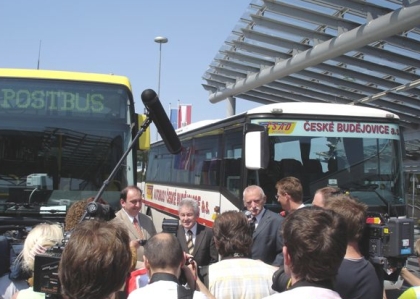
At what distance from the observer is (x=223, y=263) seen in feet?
12.3

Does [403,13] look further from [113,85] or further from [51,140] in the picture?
[51,140]

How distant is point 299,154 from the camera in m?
8.53

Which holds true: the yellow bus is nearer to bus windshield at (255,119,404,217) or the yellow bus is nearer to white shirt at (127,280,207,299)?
bus windshield at (255,119,404,217)

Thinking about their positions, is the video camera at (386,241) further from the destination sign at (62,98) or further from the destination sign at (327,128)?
the destination sign at (62,98)

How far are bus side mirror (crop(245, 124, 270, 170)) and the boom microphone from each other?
12.9ft

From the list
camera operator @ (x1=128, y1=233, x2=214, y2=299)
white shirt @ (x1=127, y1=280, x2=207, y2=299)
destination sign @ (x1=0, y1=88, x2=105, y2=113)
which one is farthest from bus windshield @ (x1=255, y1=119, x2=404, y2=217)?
white shirt @ (x1=127, y1=280, x2=207, y2=299)

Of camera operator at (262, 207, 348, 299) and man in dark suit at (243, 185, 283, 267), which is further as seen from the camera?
man in dark suit at (243, 185, 283, 267)

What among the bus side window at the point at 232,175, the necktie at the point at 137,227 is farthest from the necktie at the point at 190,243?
the bus side window at the point at 232,175

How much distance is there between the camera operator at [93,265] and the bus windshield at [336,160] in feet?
20.4

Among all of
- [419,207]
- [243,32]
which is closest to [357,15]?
[243,32]

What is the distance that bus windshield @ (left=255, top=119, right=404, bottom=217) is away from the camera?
846cm

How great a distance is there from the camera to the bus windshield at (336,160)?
8461 millimetres

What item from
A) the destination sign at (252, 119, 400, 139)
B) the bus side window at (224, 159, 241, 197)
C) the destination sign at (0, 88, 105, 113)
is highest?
the destination sign at (0, 88, 105, 113)

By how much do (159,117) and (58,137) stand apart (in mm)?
3695
